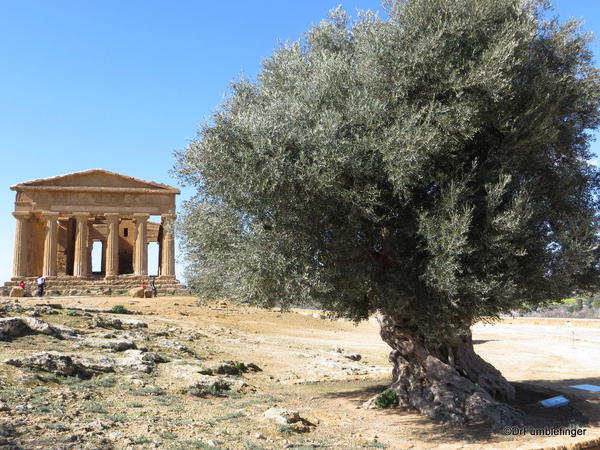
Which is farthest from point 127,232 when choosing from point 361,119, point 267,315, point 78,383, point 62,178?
point 361,119

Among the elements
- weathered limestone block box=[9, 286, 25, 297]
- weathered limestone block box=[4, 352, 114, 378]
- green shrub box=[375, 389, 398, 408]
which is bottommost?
green shrub box=[375, 389, 398, 408]

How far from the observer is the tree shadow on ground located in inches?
430

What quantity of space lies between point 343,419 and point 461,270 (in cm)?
508

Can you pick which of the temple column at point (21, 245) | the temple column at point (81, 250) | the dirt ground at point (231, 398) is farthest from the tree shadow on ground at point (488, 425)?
the temple column at point (21, 245)

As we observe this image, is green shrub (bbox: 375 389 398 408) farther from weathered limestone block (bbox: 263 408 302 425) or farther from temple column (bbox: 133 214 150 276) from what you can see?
temple column (bbox: 133 214 150 276)

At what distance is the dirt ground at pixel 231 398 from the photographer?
9.69 metres

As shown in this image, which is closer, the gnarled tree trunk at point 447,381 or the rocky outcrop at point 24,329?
the gnarled tree trunk at point 447,381

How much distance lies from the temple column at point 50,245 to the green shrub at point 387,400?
4153 centimetres

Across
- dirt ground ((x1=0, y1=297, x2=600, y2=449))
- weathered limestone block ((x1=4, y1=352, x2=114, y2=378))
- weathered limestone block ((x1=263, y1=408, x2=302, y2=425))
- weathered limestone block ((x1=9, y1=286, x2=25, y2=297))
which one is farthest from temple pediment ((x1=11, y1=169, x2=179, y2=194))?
weathered limestone block ((x1=263, y1=408, x2=302, y2=425))

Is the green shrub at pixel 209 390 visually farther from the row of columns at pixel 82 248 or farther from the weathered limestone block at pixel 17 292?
the row of columns at pixel 82 248

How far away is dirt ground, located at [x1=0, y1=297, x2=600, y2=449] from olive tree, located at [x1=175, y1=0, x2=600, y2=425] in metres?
1.70

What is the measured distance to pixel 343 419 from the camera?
1250 centimetres

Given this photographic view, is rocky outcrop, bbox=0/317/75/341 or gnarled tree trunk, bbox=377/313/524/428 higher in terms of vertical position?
rocky outcrop, bbox=0/317/75/341

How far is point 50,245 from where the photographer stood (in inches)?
1870
